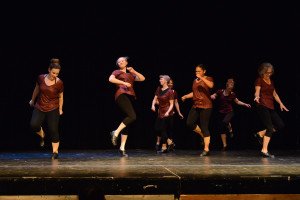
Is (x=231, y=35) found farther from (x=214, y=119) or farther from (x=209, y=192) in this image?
(x=209, y=192)

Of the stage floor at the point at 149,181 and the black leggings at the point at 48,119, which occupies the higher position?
the black leggings at the point at 48,119

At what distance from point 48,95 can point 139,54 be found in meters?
3.59

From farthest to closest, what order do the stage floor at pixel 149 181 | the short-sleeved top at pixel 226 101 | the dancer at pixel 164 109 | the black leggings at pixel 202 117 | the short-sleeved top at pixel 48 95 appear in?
the short-sleeved top at pixel 226 101
the dancer at pixel 164 109
the black leggings at pixel 202 117
the short-sleeved top at pixel 48 95
the stage floor at pixel 149 181

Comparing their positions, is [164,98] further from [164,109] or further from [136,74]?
[136,74]

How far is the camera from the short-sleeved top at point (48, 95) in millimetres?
7172

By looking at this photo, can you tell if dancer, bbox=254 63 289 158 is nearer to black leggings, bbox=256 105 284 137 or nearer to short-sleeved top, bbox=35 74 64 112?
black leggings, bbox=256 105 284 137

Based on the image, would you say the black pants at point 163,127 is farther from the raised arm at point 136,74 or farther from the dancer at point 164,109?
the raised arm at point 136,74

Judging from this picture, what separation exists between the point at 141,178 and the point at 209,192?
71 cm

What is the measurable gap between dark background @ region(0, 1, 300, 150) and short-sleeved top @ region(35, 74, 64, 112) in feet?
9.52

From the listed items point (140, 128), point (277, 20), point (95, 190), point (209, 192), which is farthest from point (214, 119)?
point (95, 190)

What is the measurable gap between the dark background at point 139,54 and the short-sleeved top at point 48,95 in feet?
9.52

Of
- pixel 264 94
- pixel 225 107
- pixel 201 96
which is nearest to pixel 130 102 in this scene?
pixel 201 96

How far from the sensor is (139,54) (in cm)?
1044

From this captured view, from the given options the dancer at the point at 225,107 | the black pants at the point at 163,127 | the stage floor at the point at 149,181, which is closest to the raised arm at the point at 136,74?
the black pants at the point at 163,127
